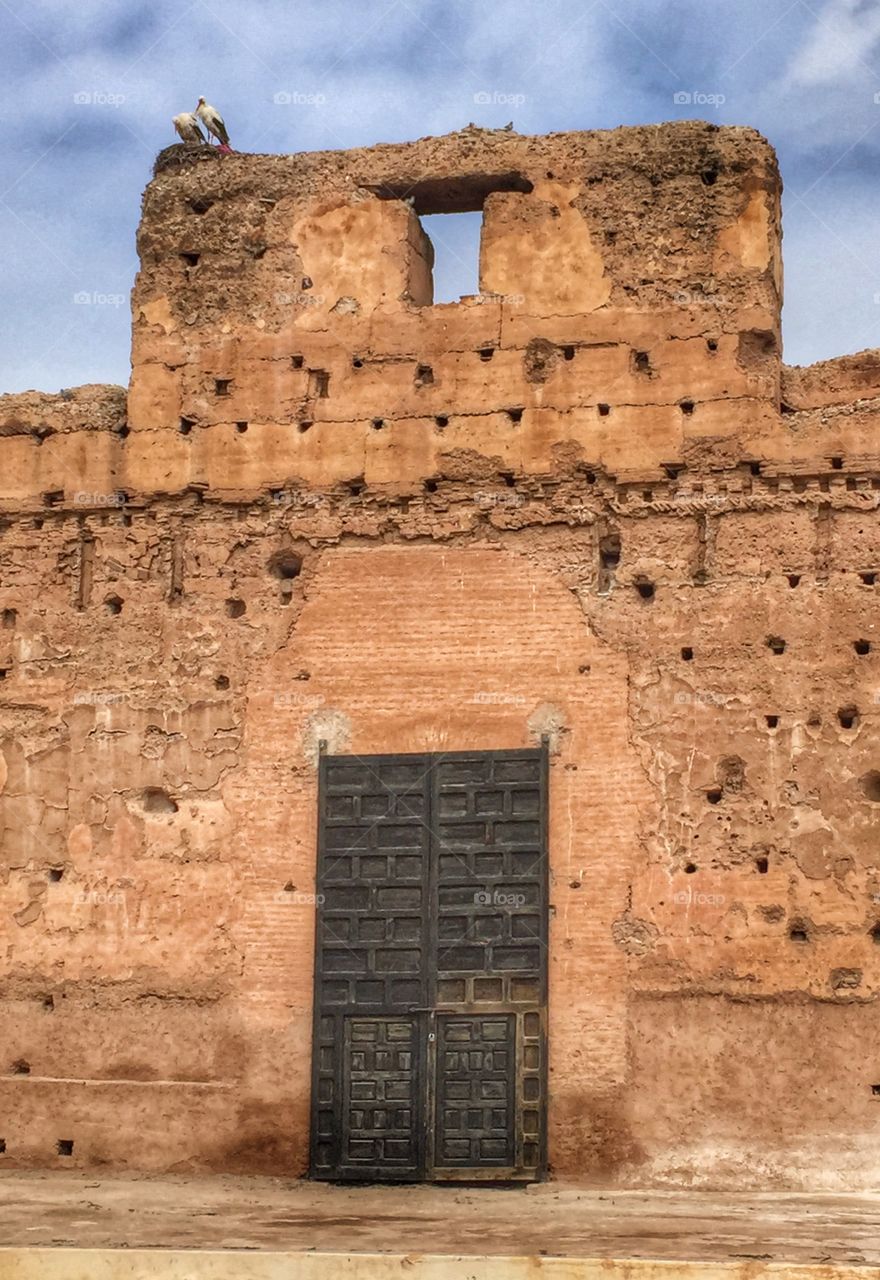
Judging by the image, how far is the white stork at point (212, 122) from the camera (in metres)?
15.5

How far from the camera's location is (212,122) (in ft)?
51.0

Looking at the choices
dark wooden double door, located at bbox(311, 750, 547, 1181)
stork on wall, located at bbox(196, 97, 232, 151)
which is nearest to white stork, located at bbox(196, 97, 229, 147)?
stork on wall, located at bbox(196, 97, 232, 151)

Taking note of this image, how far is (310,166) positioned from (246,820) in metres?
5.02

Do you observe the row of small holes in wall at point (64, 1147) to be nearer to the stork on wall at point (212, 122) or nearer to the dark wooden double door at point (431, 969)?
the dark wooden double door at point (431, 969)

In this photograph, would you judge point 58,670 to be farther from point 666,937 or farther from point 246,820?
point 666,937

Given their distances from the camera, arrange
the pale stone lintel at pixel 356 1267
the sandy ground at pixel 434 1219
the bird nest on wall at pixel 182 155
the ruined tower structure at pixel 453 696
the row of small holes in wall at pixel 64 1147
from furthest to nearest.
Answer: the bird nest on wall at pixel 182 155 → the row of small holes in wall at pixel 64 1147 → the ruined tower structure at pixel 453 696 → the sandy ground at pixel 434 1219 → the pale stone lintel at pixel 356 1267

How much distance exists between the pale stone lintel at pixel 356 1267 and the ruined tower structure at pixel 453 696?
2520 mm

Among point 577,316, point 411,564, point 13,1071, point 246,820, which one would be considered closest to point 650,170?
point 577,316

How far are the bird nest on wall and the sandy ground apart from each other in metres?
7.65

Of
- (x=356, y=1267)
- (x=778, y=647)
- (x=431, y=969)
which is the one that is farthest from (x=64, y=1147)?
(x=778, y=647)

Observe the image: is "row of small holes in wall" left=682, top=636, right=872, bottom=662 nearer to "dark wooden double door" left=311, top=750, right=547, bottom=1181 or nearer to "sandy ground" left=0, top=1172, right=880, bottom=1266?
"dark wooden double door" left=311, top=750, right=547, bottom=1181

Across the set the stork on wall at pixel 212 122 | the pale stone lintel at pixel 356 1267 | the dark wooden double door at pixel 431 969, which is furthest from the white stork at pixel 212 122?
the pale stone lintel at pixel 356 1267

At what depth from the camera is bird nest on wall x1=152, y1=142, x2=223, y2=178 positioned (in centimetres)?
1532

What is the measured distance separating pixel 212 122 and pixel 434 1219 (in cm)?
868
